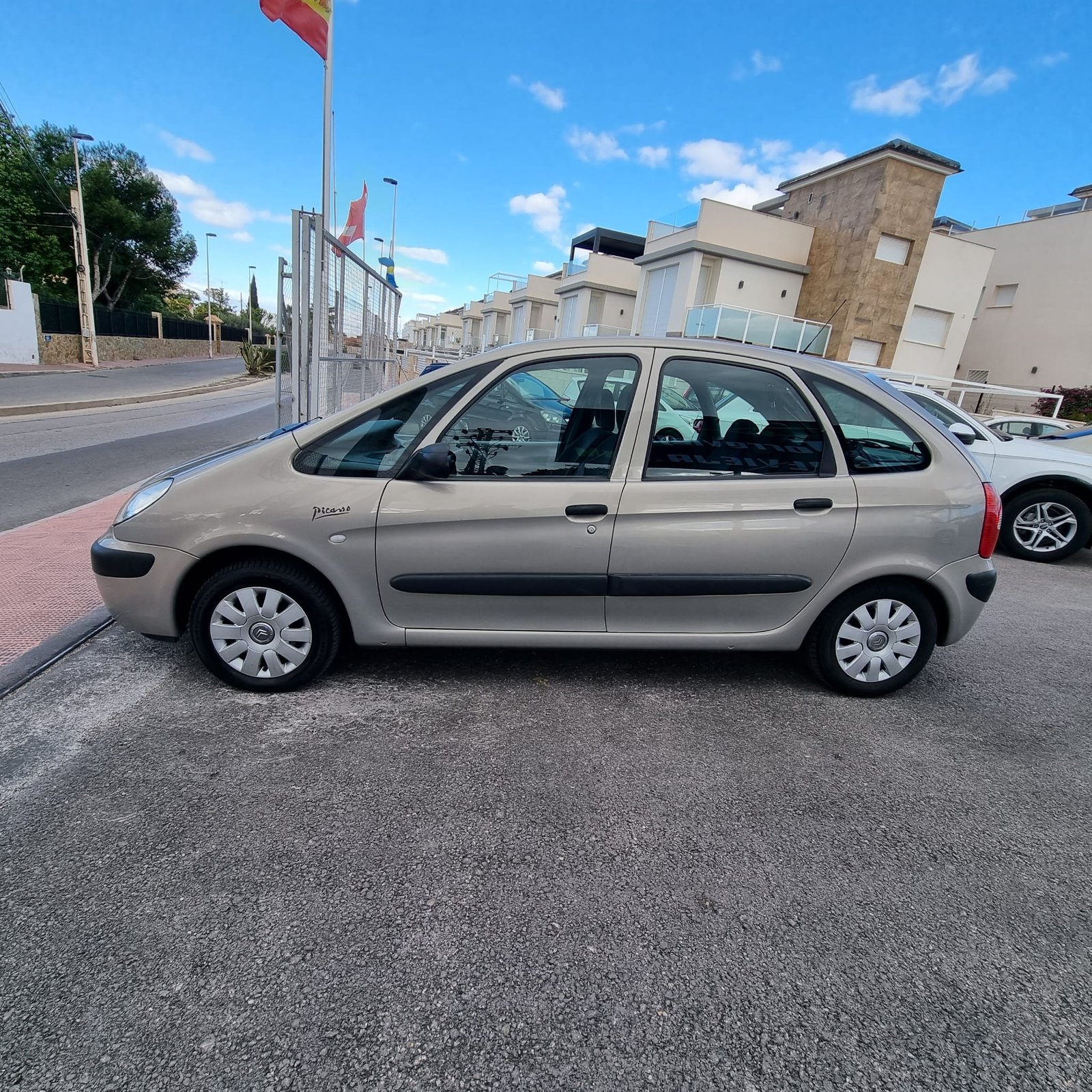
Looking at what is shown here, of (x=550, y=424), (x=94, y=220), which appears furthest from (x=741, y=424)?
(x=94, y=220)

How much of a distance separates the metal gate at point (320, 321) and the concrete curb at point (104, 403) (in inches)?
333

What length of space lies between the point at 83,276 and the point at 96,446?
21502 millimetres

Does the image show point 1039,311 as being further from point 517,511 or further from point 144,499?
point 144,499

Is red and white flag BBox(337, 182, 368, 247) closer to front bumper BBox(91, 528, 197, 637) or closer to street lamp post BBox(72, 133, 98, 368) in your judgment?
front bumper BBox(91, 528, 197, 637)

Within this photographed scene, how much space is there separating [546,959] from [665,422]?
219cm

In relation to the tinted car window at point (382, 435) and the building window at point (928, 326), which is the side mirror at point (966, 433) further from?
the building window at point (928, 326)

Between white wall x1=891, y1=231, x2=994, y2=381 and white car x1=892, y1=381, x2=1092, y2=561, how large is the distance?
1905 cm

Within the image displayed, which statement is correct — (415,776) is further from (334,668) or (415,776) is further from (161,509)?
(161,509)

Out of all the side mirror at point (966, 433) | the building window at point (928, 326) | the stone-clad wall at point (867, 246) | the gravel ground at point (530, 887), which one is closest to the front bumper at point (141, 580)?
the gravel ground at point (530, 887)

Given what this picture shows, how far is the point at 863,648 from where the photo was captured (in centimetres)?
330

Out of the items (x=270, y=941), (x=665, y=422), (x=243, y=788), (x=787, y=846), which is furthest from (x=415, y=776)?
(x=665, y=422)

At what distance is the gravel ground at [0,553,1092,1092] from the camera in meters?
1.58

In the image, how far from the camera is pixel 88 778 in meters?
2.44

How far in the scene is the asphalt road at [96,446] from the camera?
22.6ft
